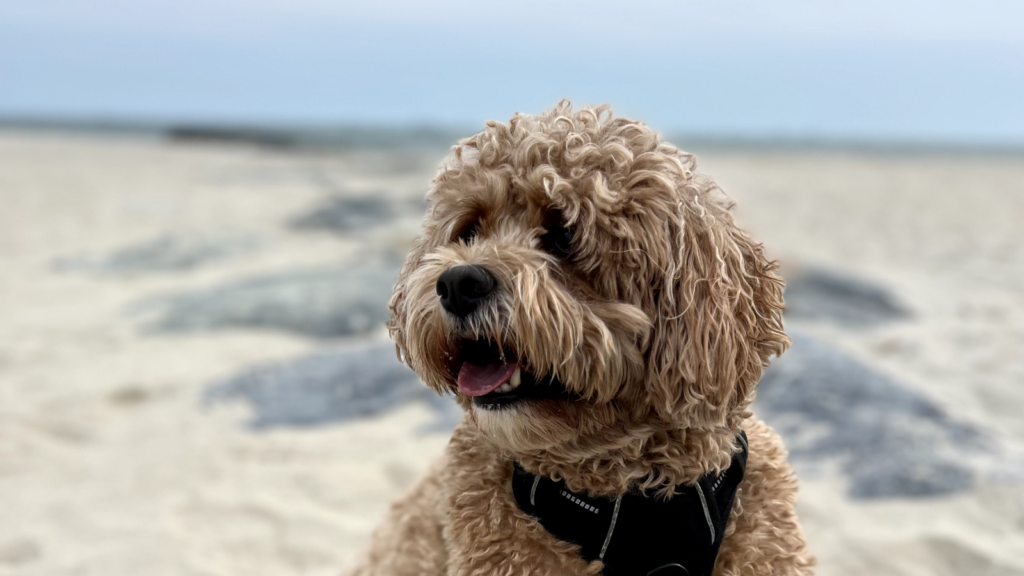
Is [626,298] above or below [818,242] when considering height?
below

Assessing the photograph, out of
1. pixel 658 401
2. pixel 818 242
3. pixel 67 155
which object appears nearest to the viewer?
pixel 658 401

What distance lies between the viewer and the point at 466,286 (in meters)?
2.34

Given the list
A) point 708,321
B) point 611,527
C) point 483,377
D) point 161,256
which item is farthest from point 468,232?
point 161,256

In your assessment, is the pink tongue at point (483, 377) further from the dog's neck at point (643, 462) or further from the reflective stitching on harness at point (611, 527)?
the reflective stitching on harness at point (611, 527)

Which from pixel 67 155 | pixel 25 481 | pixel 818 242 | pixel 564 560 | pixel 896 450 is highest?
pixel 67 155

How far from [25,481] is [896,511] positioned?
16.8 ft

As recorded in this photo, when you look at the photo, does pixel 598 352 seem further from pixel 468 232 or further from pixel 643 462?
pixel 468 232

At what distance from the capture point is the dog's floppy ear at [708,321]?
235cm

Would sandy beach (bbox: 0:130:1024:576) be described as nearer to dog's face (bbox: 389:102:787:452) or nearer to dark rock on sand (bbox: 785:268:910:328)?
dark rock on sand (bbox: 785:268:910:328)

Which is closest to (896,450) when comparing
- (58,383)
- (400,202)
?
(58,383)

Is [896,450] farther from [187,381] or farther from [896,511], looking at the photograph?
[187,381]

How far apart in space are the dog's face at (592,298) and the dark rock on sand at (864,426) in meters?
3.11

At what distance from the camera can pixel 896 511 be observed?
474 cm

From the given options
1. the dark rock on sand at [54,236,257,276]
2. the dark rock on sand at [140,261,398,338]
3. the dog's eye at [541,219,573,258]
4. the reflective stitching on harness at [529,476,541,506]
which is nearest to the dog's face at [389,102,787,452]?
the dog's eye at [541,219,573,258]
